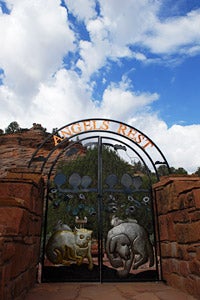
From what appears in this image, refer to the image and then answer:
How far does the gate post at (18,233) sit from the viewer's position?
2279 mm

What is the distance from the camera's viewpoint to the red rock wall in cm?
321

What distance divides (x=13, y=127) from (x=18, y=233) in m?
26.4

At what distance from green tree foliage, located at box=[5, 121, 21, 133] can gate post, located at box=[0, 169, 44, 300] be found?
24229 mm

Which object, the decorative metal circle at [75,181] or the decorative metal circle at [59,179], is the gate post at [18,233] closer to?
the decorative metal circle at [59,179]

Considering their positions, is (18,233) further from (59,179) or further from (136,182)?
(136,182)

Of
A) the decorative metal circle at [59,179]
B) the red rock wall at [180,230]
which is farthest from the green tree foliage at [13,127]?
the red rock wall at [180,230]

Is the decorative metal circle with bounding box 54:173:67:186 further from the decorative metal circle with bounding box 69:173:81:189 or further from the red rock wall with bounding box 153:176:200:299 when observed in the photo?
the red rock wall with bounding box 153:176:200:299

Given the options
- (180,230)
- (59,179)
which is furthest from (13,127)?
(180,230)

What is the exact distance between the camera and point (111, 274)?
4.29m

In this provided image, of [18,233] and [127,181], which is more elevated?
[127,181]

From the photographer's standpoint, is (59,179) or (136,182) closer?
(59,179)

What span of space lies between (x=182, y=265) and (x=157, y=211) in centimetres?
104

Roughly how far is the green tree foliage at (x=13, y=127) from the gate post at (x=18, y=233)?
79.5 ft

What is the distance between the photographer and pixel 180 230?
358cm
